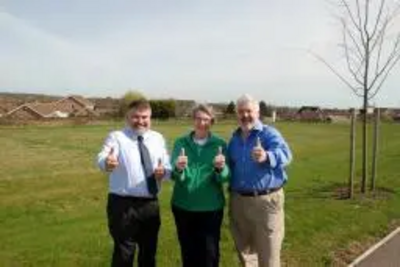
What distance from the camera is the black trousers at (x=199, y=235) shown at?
6047mm

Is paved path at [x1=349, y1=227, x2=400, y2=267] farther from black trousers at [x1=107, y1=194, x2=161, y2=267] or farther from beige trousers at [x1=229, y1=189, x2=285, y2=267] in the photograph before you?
black trousers at [x1=107, y1=194, x2=161, y2=267]

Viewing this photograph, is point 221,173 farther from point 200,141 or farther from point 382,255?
point 382,255

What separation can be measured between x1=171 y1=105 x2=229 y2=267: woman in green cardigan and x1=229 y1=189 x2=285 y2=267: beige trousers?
0.23 meters

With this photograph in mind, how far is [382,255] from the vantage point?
862 cm

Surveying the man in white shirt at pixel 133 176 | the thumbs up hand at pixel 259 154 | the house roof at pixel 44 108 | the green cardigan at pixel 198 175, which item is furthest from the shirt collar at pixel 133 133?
the house roof at pixel 44 108

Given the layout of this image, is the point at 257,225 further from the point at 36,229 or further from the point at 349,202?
the point at 349,202

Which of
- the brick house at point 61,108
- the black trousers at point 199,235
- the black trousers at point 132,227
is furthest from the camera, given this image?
the brick house at point 61,108

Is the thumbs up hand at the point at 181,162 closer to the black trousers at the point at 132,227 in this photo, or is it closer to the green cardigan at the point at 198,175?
the green cardigan at the point at 198,175

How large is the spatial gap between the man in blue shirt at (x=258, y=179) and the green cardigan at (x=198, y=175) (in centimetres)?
19

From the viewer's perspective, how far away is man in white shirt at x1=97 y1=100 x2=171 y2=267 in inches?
228

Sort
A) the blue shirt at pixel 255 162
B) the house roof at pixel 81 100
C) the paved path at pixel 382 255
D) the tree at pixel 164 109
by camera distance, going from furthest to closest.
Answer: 1. the house roof at pixel 81 100
2. the tree at pixel 164 109
3. the paved path at pixel 382 255
4. the blue shirt at pixel 255 162

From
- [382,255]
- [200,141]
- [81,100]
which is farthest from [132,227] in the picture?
[81,100]

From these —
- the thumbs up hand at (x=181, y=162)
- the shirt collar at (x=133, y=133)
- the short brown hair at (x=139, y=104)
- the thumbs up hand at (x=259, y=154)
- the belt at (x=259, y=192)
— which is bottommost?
the belt at (x=259, y=192)

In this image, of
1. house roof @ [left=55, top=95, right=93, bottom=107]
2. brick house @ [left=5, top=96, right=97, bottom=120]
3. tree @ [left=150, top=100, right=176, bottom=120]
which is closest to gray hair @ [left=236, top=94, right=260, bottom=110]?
tree @ [left=150, top=100, right=176, bottom=120]
